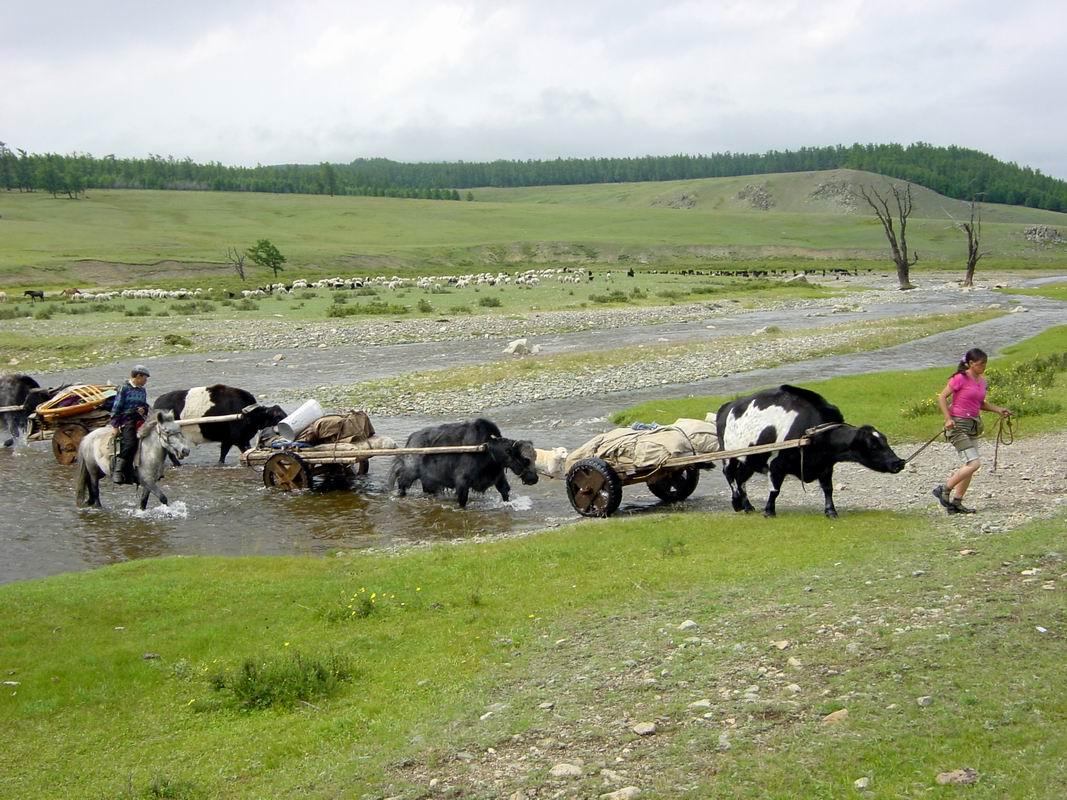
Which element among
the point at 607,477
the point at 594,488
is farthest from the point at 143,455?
the point at 607,477

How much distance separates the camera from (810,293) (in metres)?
69.4

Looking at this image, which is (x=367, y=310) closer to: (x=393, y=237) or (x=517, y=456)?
(x=517, y=456)

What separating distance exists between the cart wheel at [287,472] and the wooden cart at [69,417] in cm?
507

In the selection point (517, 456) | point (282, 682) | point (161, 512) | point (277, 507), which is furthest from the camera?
point (277, 507)

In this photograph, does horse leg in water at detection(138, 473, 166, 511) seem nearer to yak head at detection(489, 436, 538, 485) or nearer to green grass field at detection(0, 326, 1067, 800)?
green grass field at detection(0, 326, 1067, 800)

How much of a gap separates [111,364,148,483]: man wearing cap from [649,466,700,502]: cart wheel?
8992 mm

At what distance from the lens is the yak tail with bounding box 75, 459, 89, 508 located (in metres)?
17.3

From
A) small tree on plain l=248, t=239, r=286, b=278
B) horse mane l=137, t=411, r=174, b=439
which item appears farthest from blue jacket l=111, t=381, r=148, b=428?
small tree on plain l=248, t=239, r=286, b=278

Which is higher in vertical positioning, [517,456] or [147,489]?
[517,456]

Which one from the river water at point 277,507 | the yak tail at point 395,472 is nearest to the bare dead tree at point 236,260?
the river water at point 277,507

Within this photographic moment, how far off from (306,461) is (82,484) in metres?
4.01

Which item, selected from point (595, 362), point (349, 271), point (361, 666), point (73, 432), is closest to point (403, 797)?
point (361, 666)

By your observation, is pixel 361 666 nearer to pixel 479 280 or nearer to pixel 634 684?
pixel 634 684

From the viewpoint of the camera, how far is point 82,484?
17.4 metres
